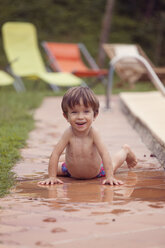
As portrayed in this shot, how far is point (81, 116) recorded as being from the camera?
3.11 meters

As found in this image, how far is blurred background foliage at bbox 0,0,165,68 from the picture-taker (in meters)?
15.6

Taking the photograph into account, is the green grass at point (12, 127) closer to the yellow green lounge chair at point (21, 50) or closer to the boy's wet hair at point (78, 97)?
the boy's wet hair at point (78, 97)

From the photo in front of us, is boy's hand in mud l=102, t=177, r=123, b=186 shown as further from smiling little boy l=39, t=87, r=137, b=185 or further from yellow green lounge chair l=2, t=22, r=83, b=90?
yellow green lounge chair l=2, t=22, r=83, b=90

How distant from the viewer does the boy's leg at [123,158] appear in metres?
3.46

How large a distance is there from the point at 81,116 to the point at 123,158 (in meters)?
0.57

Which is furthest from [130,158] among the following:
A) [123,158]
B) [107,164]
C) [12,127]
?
[12,127]

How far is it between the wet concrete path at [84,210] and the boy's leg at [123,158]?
60mm

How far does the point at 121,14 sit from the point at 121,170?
13.8m

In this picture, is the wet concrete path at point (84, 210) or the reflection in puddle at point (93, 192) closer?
the wet concrete path at point (84, 210)

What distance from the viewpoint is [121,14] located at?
1681cm

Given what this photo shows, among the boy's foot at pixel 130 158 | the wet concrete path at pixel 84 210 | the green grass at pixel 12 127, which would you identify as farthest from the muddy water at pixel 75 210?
the boy's foot at pixel 130 158

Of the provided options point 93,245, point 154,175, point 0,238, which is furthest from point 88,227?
point 154,175

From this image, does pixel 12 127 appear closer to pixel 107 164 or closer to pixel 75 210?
pixel 107 164

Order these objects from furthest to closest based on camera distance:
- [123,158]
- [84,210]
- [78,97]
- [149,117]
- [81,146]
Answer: [149,117]
[123,158]
[81,146]
[78,97]
[84,210]
